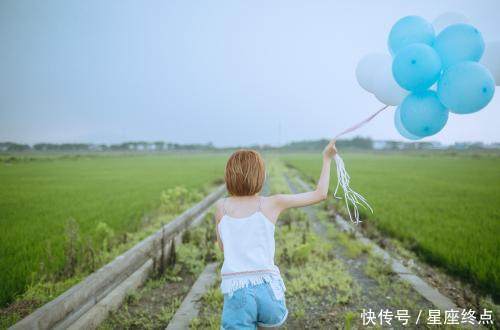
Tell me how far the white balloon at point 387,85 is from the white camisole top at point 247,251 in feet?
→ 4.78

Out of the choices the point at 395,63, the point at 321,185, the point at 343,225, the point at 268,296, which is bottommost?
the point at 343,225

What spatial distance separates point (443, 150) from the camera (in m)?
72.8

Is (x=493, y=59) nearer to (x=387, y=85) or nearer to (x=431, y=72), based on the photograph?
(x=431, y=72)

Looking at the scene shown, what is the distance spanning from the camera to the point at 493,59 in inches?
89.0

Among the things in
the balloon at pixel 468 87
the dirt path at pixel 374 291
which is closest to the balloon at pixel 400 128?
the balloon at pixel 468 87

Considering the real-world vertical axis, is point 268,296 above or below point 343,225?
above

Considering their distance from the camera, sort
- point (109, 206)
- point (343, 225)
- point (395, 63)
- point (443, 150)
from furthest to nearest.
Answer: point (443, 150), point (109, 206), point (343, 225), point (395, 63)

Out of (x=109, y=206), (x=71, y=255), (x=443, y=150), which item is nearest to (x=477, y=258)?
(x=71, y=255)

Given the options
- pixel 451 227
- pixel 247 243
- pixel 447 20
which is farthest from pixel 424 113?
pixel 451 227

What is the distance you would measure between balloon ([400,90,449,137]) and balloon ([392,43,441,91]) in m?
0.11

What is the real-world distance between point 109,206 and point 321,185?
26.1 ft

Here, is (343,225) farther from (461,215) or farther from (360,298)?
(360,298)

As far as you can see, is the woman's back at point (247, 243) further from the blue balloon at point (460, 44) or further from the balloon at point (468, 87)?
the blue balloon at point (460, 44)

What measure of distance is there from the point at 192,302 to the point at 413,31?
3235 mm
